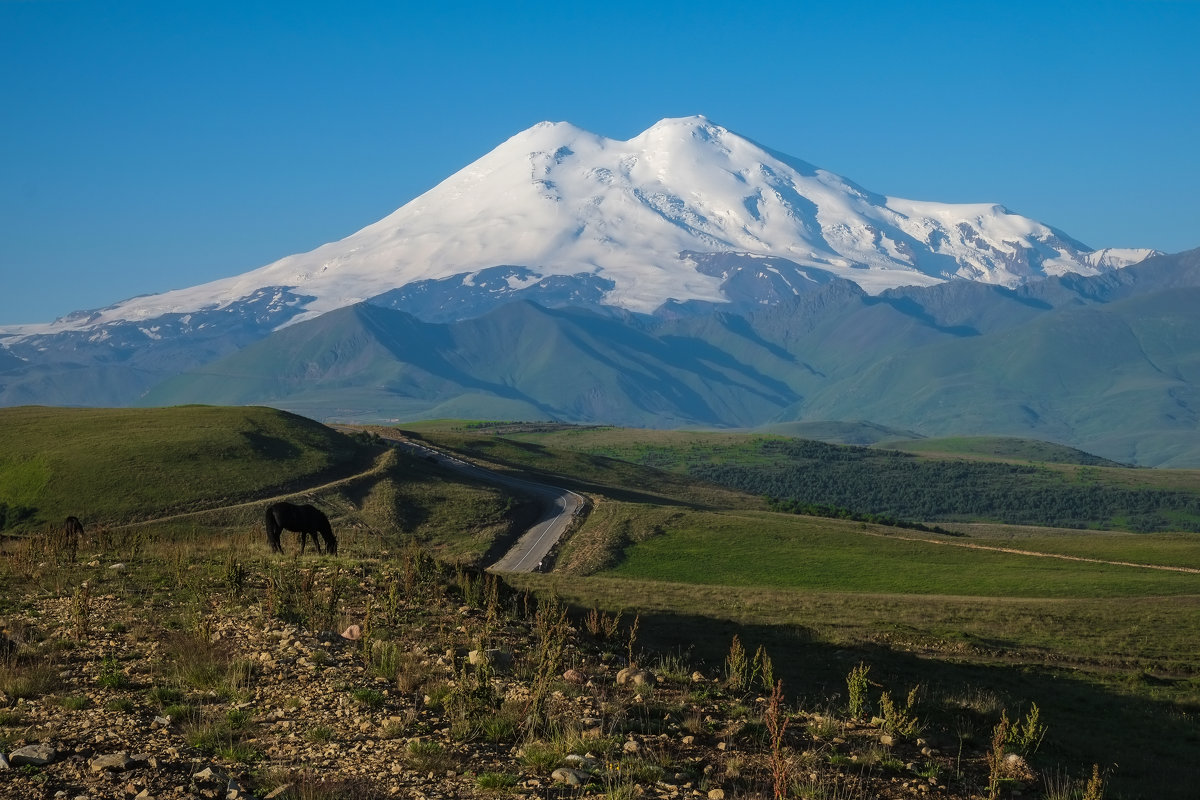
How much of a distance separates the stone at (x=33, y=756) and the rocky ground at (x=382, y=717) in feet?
0.10

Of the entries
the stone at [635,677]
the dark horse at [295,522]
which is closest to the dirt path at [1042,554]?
the dark horse at [295,522]

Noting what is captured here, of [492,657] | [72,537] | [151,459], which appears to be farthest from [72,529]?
[151,459]

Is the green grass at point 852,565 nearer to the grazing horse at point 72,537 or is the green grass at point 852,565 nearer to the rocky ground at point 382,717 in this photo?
the grazing horse at point 72,537

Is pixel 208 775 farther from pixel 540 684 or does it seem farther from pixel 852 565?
Answer: pixel 852 565

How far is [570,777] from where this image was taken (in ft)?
38.8

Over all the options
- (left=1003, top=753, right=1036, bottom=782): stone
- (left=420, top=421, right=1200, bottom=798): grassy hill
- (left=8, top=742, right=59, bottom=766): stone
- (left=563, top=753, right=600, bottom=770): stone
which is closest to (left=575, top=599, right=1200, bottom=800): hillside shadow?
(left=420, top=421, right=1200, bottom=798): grassy hill

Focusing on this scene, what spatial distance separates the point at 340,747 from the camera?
489 inches

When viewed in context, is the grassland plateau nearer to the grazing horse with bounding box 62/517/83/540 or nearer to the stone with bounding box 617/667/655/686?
the stone with bounding box 617/667/655/686

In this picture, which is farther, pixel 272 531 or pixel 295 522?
pixel 295 522

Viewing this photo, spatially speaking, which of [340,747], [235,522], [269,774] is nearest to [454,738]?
[340,747]

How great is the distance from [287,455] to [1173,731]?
3012 inches

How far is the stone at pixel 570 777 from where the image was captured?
38.7 ft

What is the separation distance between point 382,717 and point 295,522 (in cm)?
1984

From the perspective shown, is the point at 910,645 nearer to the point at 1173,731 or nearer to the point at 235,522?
the point at 1173,731
